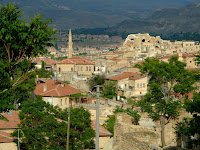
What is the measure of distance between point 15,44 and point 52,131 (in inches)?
416

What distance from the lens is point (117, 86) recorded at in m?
57.4

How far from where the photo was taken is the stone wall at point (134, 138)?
15.6 m

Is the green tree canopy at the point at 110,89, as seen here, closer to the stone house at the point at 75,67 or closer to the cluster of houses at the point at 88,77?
the cluster of houses at the point at 88,77

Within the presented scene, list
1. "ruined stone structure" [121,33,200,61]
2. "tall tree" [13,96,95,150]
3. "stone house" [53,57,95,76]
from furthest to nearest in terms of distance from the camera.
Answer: "ruined stone structure" [121,33,200,61] < "stone house" [53,57,95,76] < "tall tree" [13,96,95,150]

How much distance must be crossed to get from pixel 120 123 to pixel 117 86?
38.6 metres

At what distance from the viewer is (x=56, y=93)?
42.8m

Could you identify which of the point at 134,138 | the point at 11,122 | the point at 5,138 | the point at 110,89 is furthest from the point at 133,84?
the point at 134,138

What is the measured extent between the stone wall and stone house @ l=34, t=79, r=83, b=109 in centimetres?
2265

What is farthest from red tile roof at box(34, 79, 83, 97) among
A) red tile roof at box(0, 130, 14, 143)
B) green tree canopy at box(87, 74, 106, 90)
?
red tile roof at box(0, 130, 14, 143)

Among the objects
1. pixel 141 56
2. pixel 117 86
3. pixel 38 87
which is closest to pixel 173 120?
pixel 38 87

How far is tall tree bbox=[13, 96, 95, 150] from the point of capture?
2548 cm

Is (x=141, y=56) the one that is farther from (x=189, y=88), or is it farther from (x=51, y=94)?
(x=189, y=88)

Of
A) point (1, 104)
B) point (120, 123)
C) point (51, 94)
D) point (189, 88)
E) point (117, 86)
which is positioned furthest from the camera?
point (117, 86)

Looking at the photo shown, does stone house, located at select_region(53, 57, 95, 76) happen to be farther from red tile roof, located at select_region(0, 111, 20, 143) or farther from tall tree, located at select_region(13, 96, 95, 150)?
tall tree, located at select_region(13, 96, 95, 150)
